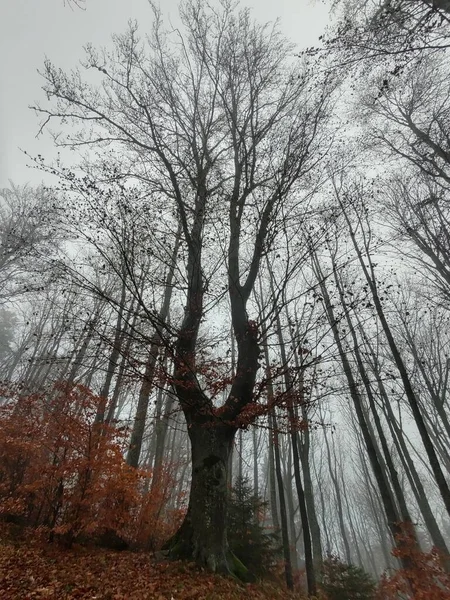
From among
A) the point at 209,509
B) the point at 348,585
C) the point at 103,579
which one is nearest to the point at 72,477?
the point at 103,579

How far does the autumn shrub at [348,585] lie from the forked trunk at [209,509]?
126 inches

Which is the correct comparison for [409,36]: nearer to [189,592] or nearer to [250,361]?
[250,361]

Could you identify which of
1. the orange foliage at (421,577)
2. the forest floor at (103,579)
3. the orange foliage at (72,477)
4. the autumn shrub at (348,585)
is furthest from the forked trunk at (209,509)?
the autumn shrub at (348,585)

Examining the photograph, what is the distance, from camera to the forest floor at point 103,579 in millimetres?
3393

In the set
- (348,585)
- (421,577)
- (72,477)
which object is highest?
(72,477)

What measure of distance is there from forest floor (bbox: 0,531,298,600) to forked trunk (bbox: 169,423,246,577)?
0.23m

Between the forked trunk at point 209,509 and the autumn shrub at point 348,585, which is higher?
the forked trunk at point 209,509

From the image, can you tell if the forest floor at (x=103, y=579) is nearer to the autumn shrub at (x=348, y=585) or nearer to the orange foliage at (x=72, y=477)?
the orange foliage at (x=72, y=477)

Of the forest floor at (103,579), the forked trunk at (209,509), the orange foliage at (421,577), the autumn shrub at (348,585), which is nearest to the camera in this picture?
the forest floor at (103,579)

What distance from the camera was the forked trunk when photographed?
14.5ft

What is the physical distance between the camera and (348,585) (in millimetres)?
6445

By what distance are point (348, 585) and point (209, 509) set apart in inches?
179

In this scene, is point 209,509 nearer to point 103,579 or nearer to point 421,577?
point 103,579

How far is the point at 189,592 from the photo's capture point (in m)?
3.55
